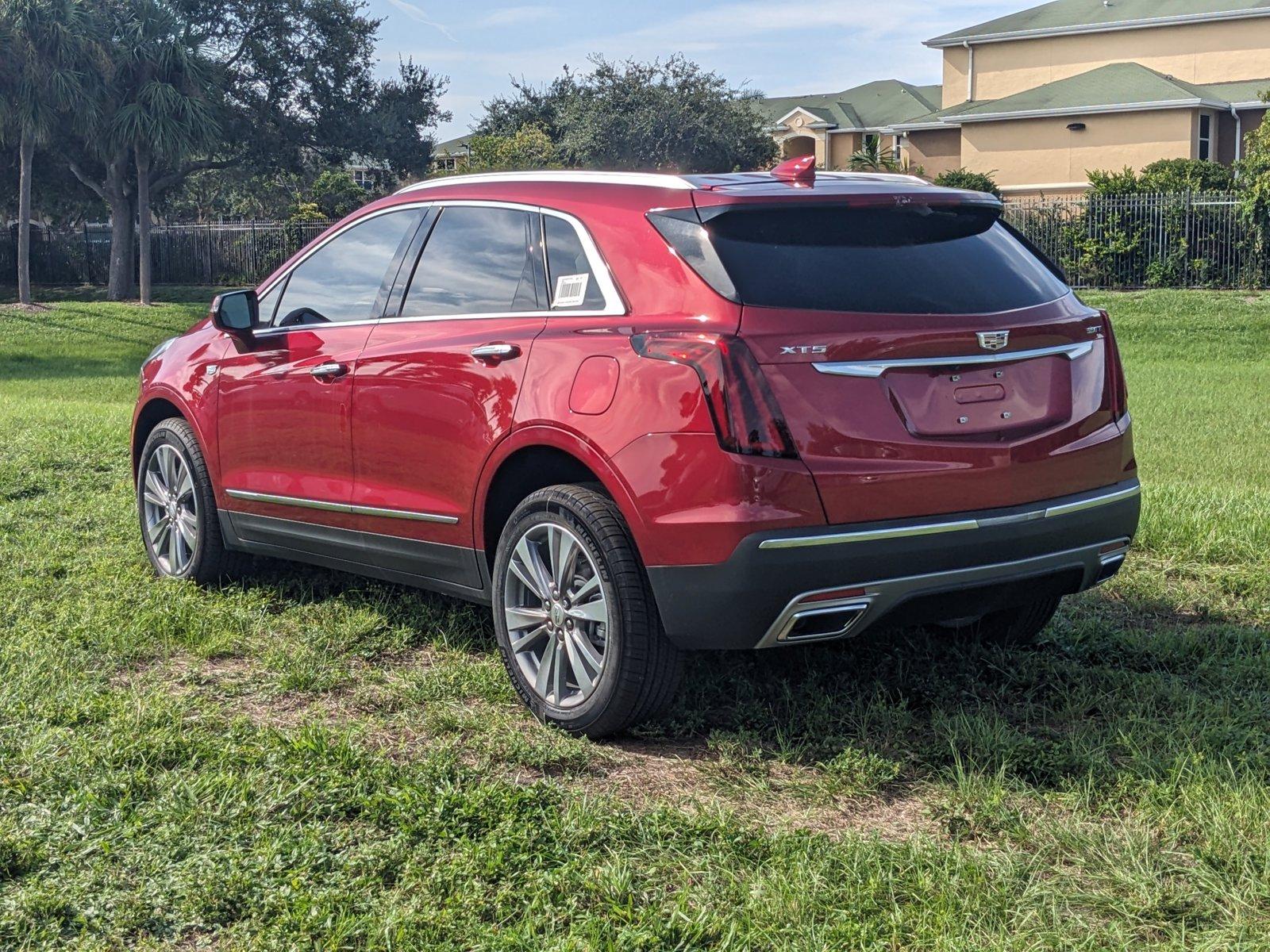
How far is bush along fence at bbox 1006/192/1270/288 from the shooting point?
90.6 ft

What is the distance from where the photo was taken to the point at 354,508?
A: 18.6ft

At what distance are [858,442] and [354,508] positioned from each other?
7.53ft

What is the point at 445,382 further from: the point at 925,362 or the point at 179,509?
the point at 179,509

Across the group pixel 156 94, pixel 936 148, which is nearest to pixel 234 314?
pixel 156 94

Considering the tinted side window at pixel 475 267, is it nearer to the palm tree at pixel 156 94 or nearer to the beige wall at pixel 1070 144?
the palm tree at pixel 156 94

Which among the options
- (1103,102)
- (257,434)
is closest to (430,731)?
(257,434)

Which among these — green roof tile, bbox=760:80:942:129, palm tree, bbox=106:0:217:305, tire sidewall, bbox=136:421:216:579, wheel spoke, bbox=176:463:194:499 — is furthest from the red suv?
green roof tile, bbox=760:80:942:129

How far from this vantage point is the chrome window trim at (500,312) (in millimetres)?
4645

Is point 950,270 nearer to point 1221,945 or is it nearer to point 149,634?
point 1221,945

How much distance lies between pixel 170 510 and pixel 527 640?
281cm

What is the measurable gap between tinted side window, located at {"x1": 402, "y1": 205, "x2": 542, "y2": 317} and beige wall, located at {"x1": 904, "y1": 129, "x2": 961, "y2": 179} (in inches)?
1786

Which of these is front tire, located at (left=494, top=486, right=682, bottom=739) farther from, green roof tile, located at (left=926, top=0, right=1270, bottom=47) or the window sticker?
green roof tile, located at (left=926, top=0, right=1270, bottom=47)

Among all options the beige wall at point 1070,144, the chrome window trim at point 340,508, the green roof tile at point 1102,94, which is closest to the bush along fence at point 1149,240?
the beige wall at point 1070,144

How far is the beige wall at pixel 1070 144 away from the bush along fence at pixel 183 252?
19855mm
